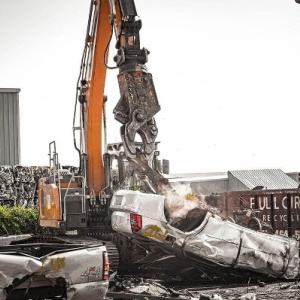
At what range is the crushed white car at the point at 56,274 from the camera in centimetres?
913

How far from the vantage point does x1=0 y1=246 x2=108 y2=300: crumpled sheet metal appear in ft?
29.9

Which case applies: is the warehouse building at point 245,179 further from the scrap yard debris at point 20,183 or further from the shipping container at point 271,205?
the shipping container at point 271,205

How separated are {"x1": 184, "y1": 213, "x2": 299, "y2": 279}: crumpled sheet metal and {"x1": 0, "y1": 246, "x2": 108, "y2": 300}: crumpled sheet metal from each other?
3701 mm

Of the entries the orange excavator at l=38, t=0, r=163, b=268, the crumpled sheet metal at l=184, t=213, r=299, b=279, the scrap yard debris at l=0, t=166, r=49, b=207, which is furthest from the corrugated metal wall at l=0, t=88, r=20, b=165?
the crumpled sheet metal at l=184, t=213, r=299, b=279

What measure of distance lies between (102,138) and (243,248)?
4.84 metres

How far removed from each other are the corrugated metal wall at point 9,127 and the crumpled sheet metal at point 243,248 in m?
18.7

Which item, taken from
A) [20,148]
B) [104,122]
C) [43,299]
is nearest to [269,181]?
[20,148]

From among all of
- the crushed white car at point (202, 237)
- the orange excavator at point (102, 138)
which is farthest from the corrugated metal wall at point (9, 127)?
the crushed white car at point (202, 237)

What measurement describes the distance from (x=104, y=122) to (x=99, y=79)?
95 centimetres

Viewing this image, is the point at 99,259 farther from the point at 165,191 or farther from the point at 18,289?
the point at 165,191

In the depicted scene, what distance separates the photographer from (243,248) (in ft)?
44.1

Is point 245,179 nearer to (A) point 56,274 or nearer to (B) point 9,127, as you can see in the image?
(B) point 9,127

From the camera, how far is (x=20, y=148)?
102ft

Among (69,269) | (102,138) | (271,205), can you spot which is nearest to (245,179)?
(271,205)
